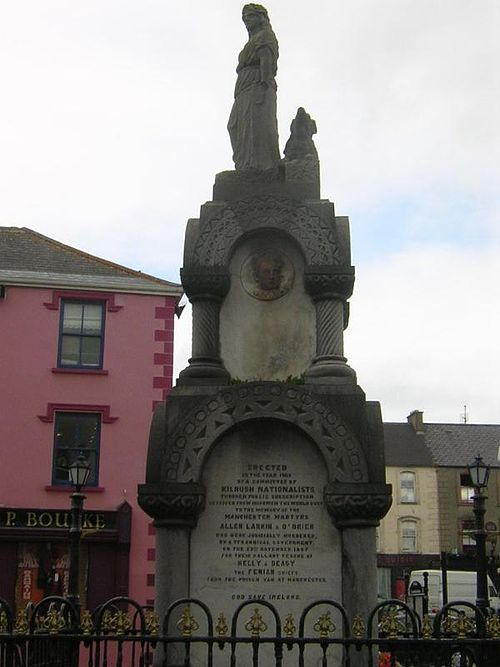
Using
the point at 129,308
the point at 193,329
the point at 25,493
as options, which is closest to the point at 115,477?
the point at 25,493

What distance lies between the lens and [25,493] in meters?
25.1

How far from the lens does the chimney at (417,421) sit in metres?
62.1

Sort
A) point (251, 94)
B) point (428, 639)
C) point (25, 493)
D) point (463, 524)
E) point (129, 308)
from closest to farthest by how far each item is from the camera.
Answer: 1. point (428, 639)
2. point (251, 94)
3. point (25, 493)
4. point (129, 308)
5. point (463, 524)

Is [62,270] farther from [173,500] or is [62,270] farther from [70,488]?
[173,500]

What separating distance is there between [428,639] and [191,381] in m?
3.67

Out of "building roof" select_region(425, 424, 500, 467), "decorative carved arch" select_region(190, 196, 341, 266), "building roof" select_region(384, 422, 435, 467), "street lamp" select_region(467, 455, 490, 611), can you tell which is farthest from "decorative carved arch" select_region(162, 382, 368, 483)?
"building roof" select_region(425, 424, 500, 467)

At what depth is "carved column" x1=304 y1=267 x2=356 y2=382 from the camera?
9.63 m

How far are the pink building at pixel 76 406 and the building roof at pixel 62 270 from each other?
0.10 feet

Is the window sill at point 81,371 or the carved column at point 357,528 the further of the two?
the window sill at point 81,371

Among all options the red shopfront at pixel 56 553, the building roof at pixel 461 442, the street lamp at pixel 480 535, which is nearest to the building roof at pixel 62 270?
the red shopfront at pixel 56 553

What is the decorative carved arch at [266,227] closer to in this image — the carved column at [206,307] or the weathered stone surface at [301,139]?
the carved column at [206,307]

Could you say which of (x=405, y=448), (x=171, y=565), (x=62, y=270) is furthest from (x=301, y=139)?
(x=405, y=448)

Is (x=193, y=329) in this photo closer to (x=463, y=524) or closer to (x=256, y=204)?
(x=256, y=204)

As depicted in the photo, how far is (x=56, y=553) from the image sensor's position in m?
24.8
